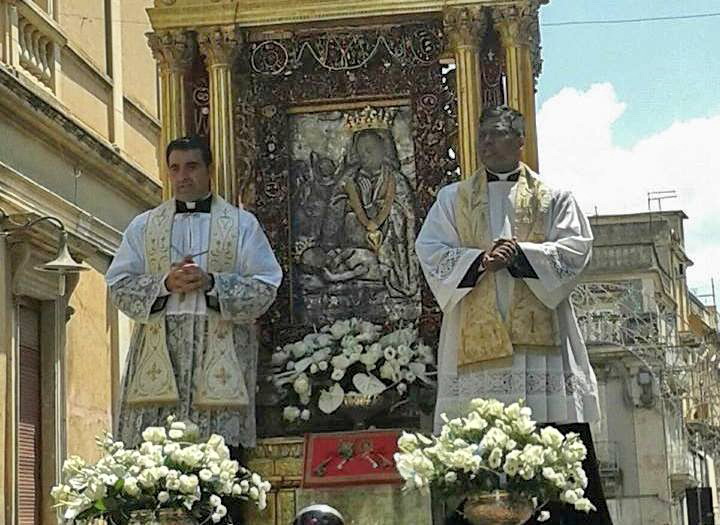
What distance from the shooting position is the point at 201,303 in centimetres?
912

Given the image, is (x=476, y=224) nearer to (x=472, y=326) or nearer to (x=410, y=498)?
(x=472, y=326)

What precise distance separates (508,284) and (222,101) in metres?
2.59

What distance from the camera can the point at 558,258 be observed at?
8828 millimetres

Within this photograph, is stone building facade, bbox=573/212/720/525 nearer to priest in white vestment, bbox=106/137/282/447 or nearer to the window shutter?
the window shutter

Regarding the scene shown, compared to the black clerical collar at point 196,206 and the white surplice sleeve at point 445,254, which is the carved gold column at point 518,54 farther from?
the black clerical collar at point 196,206

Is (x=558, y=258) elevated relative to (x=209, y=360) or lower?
elevated

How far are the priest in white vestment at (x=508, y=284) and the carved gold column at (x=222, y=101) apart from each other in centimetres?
179

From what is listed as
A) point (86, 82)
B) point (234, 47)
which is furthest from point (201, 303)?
point (86, 82)

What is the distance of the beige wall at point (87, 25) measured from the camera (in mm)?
17172

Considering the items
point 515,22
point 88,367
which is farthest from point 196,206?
point 88,367

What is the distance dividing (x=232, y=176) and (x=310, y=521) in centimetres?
443

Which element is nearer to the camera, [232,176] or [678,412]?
[232,176]

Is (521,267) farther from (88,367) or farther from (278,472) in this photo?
(88,367)

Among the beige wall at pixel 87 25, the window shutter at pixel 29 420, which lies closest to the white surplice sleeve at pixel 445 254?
the window shutter at pixel 29 420
